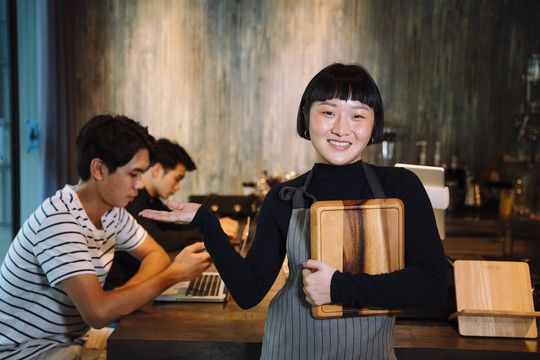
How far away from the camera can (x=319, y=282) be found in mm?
982

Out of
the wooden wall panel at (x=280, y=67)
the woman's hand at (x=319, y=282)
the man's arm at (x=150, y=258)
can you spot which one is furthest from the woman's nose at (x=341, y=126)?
the wooden wall panel at (x=280, y=67)

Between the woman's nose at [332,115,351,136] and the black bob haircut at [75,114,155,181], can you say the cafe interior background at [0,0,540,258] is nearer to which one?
the black bob haircut at [75,114,155,181]

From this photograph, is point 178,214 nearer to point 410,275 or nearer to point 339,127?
point 339,127

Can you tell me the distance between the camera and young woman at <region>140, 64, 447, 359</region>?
0.99 m

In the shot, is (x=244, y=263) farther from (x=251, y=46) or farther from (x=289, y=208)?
(x=251, y=46)

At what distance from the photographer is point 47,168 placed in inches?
136

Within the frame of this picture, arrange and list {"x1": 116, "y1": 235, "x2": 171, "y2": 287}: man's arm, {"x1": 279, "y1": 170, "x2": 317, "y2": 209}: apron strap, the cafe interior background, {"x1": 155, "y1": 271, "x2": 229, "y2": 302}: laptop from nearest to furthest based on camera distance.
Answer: {"x1": 279, "y1": 170, "x2": 317, "y2": 209}: apron strap → {"x1": 155, "y1": 271, "x2": 229, "y2": 302}: laptop → {"x1": 116, "y1": 235, "x2": 171, "y2": 287}: man's arm → the cafe interior background

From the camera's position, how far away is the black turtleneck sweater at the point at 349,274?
981mm

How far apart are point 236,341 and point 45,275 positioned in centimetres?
68

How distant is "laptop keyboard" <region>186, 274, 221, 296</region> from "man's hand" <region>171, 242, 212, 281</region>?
0.06 meters

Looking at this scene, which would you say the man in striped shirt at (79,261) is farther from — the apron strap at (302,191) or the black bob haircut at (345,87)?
the black bob haircut at (345,87)

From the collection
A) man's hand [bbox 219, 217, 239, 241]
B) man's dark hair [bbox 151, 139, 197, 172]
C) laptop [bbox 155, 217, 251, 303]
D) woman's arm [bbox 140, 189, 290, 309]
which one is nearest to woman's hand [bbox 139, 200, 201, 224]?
woman's arm [bbox 140, 189, 290, 309]

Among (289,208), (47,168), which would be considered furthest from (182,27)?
(289,208)

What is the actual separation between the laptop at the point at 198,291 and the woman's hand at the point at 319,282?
0.73m
